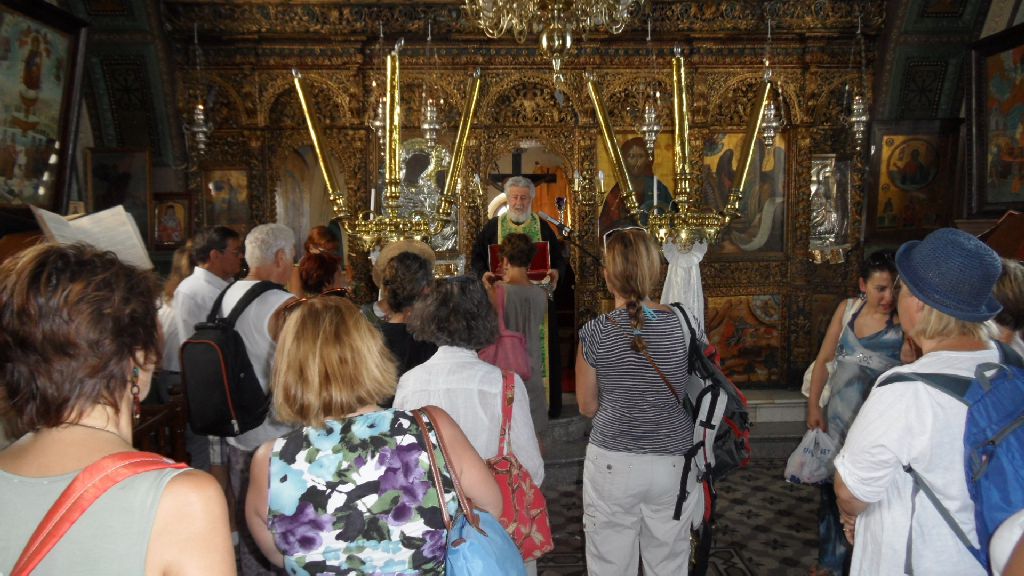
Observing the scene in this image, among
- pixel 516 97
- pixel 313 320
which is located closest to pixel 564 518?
pixel 313 320

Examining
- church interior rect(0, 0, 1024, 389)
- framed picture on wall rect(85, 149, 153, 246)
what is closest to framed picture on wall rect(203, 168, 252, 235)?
church interior rect(0, 0, 1024, 389)

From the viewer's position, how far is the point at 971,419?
5.69 feet

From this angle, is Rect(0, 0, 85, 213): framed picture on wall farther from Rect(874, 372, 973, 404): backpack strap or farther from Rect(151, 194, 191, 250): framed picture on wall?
Rect(874, 372, 973, 404): backpack strap

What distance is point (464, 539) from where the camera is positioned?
1.66 meters

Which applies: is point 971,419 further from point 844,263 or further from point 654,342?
point 844,263

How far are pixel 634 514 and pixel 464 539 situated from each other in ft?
4.99

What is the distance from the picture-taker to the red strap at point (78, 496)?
3.40ft

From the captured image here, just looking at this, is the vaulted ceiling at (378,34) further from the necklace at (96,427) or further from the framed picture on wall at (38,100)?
the necklace at (96,427)

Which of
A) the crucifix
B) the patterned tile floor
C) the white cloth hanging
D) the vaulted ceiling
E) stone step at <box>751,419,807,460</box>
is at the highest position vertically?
the vaulted ceiling

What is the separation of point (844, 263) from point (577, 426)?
385 centimetres

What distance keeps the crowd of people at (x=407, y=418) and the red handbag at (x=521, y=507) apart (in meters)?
0.15

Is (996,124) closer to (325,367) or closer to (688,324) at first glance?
(688,324)

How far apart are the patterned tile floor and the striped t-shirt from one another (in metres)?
1.54

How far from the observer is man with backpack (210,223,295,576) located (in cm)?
333
